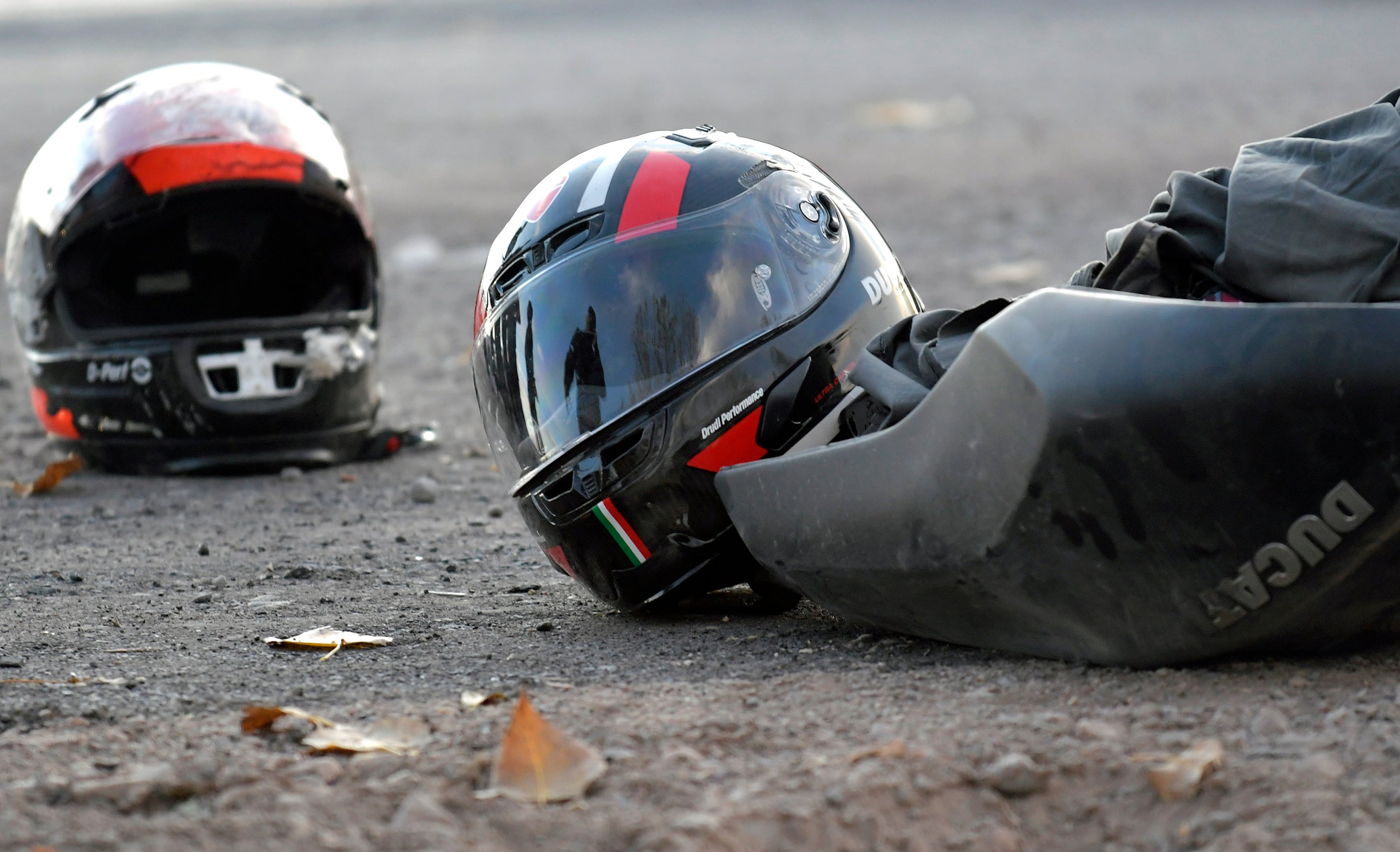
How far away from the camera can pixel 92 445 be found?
4457 millimetres

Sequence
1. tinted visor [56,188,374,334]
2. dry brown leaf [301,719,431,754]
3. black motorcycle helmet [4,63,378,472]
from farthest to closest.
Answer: tinted visor [56,188,374,334] < black motorcycle helmet [4,63,378,472] < dry brown leaf [301,719,431,754]

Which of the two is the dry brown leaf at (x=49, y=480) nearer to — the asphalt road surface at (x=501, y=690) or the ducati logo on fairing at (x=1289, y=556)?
the asphalt road surface at (x=501, y=690)

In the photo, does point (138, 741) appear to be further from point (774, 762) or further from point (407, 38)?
point (407, 38)

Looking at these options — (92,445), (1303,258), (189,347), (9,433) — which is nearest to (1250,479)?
(1303,258)

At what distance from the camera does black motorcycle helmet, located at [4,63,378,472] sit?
428cm

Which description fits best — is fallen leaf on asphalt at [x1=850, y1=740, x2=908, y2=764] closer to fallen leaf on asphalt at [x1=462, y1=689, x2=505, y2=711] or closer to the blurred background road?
fallen leaf on asphalt at [x1=462, y1=689, x2=505, y2=711]

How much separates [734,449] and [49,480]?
98.1 inches

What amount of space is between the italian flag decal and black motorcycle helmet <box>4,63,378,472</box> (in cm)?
213

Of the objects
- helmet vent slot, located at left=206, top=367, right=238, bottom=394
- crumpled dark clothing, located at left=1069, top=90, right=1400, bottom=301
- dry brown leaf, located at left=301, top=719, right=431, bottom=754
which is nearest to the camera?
dry brown leaf, located at left=301, top=719, right=431, bottom=754

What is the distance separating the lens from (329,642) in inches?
103

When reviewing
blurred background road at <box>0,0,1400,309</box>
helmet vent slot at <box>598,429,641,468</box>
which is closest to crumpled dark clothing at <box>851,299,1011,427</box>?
helmet vent slot at <box>598,429,641,468</box>

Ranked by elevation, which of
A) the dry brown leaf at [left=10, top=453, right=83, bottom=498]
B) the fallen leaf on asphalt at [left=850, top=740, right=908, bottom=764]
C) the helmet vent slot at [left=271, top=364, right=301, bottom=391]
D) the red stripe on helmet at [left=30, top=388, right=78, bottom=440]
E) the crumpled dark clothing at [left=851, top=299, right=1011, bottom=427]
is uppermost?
the crumpled dark clothing at [left=851, top=299, right=1011, bottom=427]

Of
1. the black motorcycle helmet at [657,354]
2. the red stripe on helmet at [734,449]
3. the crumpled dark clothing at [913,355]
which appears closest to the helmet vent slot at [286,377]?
the black motorcycle helmet at [657,354]

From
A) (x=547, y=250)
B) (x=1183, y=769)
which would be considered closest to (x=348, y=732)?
(x=547, y=250)
